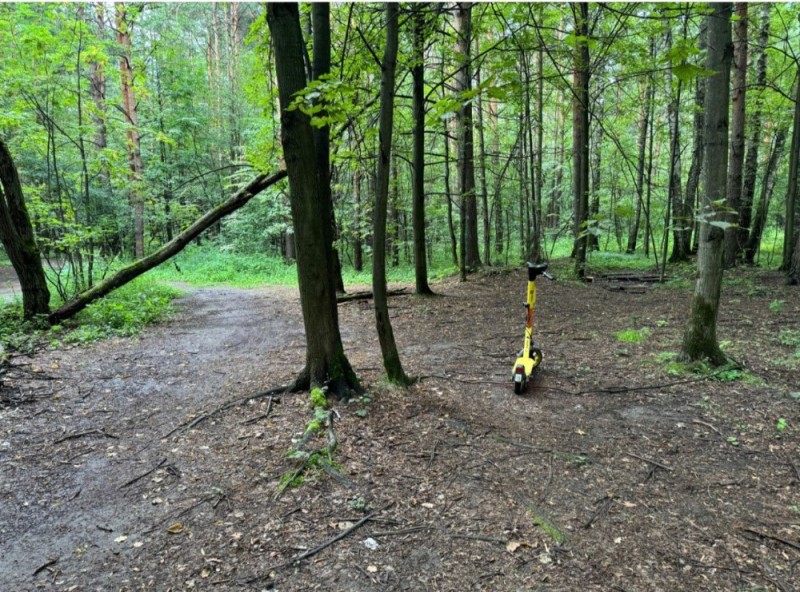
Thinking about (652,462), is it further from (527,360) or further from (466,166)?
(466,166)

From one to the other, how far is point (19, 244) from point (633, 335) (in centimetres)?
1007

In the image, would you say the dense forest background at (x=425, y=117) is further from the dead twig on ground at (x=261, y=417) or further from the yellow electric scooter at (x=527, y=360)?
the dead twig on ground at (x=261, y=417)

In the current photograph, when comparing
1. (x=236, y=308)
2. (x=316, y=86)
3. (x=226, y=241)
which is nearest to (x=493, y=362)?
(x=316, y=86)

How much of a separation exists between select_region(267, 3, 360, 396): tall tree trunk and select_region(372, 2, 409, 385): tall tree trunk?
1.49 ft

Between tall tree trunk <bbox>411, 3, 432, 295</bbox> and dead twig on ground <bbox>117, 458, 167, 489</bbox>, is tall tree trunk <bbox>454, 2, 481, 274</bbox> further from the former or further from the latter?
dead twig on ground <bbox>117, 458, 167, 489</bbox>

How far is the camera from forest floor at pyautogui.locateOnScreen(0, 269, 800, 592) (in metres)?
2.41

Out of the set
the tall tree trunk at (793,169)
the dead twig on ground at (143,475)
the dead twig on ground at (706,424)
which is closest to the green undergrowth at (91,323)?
the dead twig on ground at (143,475)

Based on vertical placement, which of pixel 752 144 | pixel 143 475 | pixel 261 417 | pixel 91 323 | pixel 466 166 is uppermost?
pixel 752 144

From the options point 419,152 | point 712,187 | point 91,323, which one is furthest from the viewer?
point 419,152

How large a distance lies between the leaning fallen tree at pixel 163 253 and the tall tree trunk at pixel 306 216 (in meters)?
3.75

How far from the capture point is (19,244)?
7.49 m

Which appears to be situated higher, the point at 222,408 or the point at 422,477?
the point at 222,408

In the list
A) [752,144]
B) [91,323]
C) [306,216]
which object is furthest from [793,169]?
[91,323]

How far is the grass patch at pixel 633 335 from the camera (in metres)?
6.32
